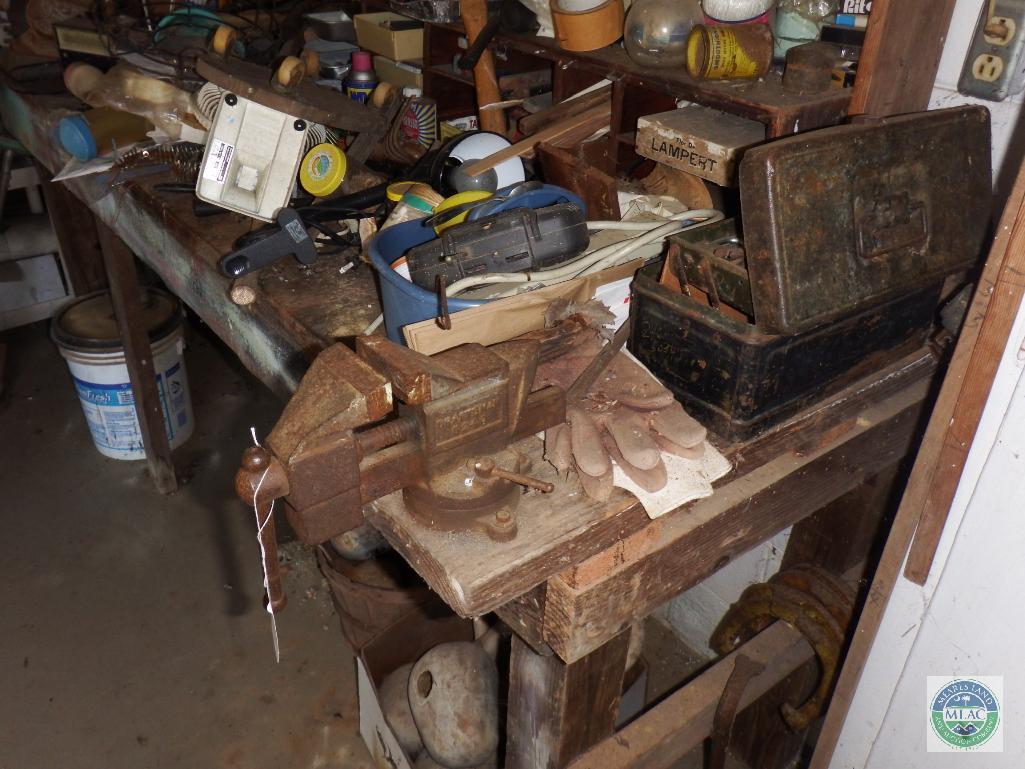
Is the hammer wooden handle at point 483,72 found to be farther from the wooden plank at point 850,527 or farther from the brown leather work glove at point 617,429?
the wooden plank at point 850,527

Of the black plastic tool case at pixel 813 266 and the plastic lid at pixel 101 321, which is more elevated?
the black plastic tool case at pixel 813 266

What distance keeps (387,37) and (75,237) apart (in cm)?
162

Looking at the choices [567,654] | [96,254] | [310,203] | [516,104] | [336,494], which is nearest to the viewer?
[336,494]

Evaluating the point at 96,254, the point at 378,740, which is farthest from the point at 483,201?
the point at 96,254

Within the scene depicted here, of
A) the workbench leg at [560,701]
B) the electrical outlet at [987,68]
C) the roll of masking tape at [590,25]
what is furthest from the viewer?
the roll of masking tape at [590,25]

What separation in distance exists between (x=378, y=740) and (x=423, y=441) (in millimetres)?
1131

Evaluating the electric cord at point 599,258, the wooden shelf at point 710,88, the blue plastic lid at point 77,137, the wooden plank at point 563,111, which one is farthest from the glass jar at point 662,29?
the blue plastic lid at point 77,137

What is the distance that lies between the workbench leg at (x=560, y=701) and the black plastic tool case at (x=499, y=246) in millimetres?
453

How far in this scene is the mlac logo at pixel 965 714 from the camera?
936 mm

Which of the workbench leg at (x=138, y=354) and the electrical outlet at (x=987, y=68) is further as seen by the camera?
the workbench leg at (x=138, y=354)

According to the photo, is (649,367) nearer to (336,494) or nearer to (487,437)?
(487,437)

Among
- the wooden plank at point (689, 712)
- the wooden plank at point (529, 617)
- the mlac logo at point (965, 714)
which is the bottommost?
the wooden plank at point (689, 712)

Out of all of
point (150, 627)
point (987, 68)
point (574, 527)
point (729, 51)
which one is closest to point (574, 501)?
point (574, 527)

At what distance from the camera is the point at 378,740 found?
1.59 meters
